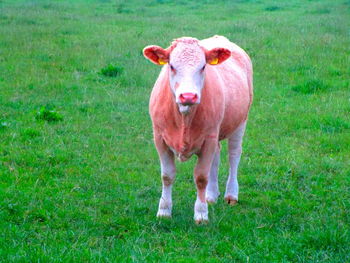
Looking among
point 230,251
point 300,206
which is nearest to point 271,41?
point 300,206

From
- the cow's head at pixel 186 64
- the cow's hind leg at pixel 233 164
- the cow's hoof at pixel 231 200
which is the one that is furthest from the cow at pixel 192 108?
the cow's hoof at pixel 231 200

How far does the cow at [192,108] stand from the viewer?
511 centimetres

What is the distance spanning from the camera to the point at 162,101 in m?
5.56

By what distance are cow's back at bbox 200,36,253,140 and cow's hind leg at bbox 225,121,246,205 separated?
0.68 ft

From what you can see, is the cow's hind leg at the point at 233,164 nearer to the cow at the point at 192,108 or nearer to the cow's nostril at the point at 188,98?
the cow at the point at 192,108

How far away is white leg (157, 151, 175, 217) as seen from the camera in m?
5.77

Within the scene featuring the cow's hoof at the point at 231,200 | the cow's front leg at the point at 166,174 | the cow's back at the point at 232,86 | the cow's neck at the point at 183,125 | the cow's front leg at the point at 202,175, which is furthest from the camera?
the cow's hoof at the point at 231,200

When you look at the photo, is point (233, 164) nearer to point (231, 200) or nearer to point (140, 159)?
point (231, 200)

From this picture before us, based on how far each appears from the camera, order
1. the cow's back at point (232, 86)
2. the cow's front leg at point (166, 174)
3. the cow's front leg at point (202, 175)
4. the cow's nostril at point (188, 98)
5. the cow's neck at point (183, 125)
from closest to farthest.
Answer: the cow's nostril at point (188, 98) < the cow's neck at point (183, 125) < the cow's front leg at point (202, 175) < the cow's front leg at point (166, 174) < the cow's back at point (232, 86)

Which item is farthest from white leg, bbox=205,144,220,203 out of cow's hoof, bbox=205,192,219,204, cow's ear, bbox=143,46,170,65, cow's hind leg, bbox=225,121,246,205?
cow's ear, bbox=143,46,170,65

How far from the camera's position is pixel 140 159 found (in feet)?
24.6

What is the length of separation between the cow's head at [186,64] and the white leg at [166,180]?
0.76 metres

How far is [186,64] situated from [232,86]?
1.25 metres

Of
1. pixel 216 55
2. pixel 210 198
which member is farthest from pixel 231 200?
pixel 216 55
